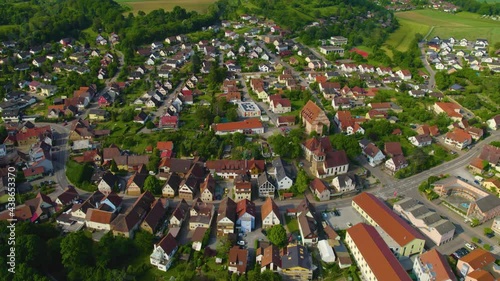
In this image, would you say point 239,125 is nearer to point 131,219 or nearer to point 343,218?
point 343,218

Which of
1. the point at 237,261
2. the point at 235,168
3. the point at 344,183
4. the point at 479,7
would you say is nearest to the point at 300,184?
the point at 344,183

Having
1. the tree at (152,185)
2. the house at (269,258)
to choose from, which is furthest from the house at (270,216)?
the tree at (152,185)

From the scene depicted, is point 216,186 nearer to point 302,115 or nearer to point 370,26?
point 302,115

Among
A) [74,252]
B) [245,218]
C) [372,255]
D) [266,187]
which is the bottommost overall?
[266,187]

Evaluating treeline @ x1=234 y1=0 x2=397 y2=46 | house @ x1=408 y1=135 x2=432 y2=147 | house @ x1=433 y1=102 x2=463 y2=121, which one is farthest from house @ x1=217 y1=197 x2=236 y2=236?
treeline @ x1=234 y1=0 x2=397 y2=46

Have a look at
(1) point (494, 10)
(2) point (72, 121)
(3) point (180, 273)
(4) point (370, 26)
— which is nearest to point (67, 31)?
(2) point (72, 121)

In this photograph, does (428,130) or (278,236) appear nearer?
(278,236)

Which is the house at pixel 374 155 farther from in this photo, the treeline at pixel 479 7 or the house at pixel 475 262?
the treeline at pixel 479 7
